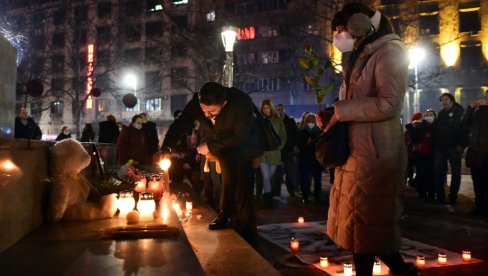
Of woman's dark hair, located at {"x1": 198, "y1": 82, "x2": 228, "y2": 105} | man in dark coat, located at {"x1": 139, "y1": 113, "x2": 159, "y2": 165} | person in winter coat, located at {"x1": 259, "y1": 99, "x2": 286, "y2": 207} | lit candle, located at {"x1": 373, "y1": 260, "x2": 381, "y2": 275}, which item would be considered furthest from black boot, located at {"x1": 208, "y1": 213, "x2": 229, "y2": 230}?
man in dark coat, located at {"x1": 139, "y1": 113, "x2": 159, "y2": 165}

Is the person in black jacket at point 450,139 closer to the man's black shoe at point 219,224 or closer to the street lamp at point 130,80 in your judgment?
the man's black shoe at point 219,224

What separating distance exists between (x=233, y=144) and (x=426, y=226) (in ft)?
12.8

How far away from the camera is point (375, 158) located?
9.50 feet

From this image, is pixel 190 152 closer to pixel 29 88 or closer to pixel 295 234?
pixel 295 234

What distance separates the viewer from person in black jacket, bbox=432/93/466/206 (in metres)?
8.62

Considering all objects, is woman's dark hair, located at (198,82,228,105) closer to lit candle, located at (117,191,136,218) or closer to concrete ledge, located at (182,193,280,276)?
lit candle, located at (117,191,136,218)

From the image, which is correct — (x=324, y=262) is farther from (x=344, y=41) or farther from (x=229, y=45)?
(x=229, y=45)

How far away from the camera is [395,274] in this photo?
3275 mm

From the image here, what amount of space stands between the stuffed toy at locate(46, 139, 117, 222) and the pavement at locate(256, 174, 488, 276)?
6.26 feet

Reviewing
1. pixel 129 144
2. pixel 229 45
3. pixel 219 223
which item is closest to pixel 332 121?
pixel 219 223

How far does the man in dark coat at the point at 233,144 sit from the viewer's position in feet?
15.0

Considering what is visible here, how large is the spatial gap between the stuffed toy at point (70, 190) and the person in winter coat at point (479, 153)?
246 inches

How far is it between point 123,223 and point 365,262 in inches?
82.1

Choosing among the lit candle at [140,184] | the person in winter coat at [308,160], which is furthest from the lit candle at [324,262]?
the person in winter coat at [308,160]
